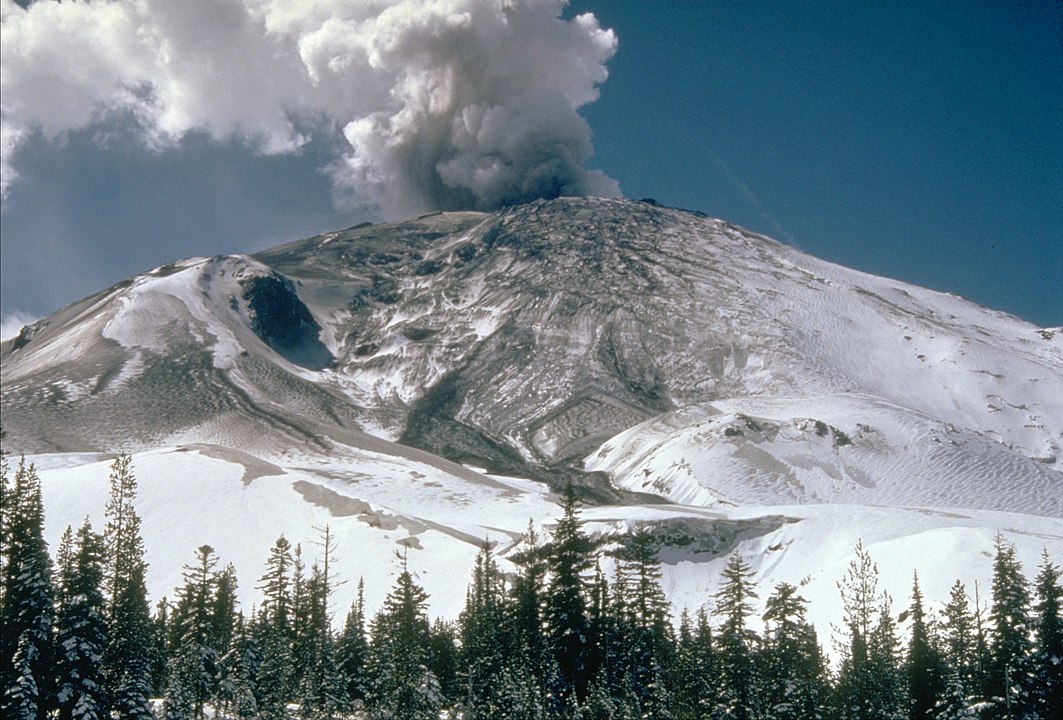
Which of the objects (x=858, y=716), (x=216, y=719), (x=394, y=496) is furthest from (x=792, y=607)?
(x=394, y=496)

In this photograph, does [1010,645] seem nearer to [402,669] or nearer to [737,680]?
[737,680]

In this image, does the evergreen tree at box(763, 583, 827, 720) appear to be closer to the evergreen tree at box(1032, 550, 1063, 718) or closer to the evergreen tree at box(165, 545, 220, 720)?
the evergreen tree at box(1032, 550, 1063, 718)

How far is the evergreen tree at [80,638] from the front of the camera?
35.9m

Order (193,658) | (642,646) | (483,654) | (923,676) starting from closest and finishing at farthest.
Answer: (642,646), (923,676), (483,654), (193,658)

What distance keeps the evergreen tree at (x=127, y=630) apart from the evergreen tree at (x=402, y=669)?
8808 mm

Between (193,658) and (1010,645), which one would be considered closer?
(1010,645)

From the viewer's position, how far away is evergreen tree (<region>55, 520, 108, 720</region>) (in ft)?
→ 118

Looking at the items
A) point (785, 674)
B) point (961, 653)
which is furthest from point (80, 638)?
point (961, 653)

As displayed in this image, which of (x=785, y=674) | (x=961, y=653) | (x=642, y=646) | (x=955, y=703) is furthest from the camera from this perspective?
(x=961, y=653)

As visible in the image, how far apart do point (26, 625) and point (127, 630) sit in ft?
25.5

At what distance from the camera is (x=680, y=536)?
316 ft

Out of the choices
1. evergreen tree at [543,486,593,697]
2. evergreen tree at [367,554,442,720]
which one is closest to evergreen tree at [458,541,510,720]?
evergreen tree at [367,554,442,720]

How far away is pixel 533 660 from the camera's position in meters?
38.9

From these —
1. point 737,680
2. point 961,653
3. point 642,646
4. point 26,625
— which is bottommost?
point 737,680
